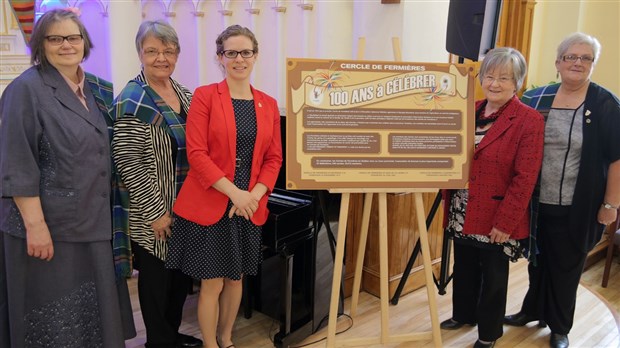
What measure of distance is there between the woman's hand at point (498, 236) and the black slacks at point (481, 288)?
0.31ft

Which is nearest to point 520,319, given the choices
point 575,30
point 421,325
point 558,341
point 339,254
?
point 558,341

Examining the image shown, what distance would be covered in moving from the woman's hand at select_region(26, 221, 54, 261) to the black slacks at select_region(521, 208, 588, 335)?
2193 millimetres

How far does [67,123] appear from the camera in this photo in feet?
5.80

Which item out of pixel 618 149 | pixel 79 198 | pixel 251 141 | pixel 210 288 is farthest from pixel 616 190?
pixel 79 198

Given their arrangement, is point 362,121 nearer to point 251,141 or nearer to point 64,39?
point 251,141

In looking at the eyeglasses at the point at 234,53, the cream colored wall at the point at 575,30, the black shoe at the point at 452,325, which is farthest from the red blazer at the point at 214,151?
the cream colored wall at the point at 575,30

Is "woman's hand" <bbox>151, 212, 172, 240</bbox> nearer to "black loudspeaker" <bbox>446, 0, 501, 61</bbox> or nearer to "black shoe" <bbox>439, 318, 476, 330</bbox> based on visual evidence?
"black shoe" <bbox>439, 318, 476, 330</bbox>

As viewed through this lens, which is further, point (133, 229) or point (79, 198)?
point (133, 229)

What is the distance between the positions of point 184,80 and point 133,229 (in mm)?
1601

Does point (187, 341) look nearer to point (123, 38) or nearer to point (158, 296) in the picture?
point (158, 296)

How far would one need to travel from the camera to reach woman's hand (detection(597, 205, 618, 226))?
230 cm

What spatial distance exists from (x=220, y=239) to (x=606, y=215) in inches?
70.9

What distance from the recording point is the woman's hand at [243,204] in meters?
1.99

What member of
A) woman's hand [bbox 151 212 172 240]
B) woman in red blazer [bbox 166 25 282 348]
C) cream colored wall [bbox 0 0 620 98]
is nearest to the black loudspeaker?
cream colored wall [bbox 0 0 620 98]
